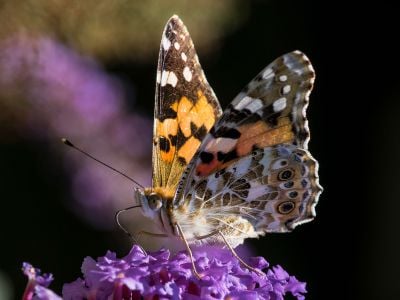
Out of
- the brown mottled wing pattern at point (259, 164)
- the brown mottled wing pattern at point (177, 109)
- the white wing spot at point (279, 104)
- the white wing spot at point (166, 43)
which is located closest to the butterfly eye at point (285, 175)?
the brown mottled wing pattern at point (259, 164)

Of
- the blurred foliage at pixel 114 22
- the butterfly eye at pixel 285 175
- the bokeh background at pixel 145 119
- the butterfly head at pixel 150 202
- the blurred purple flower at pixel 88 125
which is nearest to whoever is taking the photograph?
the butterfly head at pixel 150 202

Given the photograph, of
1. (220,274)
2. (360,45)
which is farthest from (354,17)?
(220,274)

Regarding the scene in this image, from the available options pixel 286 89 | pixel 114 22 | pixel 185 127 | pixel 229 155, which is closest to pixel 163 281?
pixel 229 155

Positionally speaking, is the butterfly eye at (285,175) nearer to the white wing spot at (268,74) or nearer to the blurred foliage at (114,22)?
the white wing spot at (268,74)

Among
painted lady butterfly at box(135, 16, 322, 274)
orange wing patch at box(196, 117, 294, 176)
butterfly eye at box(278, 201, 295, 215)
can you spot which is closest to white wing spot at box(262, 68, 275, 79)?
painted lady butterfly at box(135, 16, 322, 274)

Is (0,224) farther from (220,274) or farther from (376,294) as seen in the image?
(376,294)

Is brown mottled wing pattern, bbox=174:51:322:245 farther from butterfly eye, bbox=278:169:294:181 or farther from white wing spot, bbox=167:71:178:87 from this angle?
white wing spot, bbox=167:71:178:87

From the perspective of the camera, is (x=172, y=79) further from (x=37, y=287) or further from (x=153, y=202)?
(x=37, y=287)
